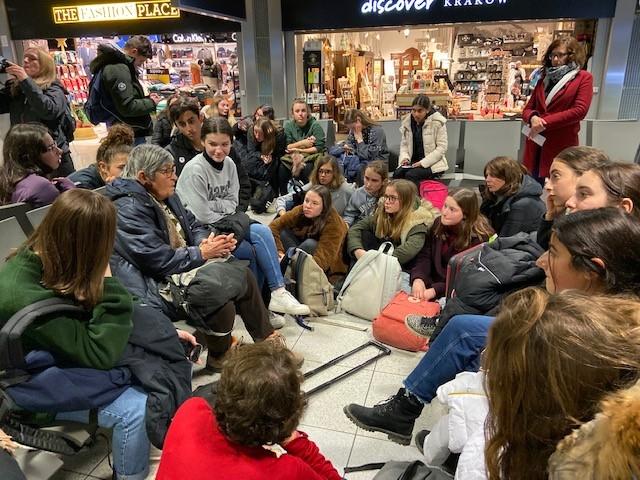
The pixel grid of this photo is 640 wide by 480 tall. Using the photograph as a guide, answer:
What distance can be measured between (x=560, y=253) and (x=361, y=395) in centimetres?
138

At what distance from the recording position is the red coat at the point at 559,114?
13.1 ft

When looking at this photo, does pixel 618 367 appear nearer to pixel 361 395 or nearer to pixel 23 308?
pixel 23 308

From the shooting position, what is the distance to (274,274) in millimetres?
3279

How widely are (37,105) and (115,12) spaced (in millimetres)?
3945

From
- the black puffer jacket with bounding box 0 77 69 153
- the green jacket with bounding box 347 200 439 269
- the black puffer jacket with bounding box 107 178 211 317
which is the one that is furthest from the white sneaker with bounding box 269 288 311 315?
the black puffer jacket with bounding box 0 77 69 153

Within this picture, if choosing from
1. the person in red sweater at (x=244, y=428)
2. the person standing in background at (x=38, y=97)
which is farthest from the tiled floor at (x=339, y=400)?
the person standing in background at (x=38, y=97)

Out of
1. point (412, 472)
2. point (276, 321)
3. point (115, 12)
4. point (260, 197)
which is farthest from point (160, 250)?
point (115, 12)

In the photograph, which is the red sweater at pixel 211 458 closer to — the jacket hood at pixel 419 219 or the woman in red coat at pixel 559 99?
the jacket hood at pixel 419 219

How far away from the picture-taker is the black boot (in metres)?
2.12

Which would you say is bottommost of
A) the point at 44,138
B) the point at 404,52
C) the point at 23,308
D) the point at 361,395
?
the point at 361,395

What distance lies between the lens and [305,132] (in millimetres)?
6133

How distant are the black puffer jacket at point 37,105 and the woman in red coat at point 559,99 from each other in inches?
153

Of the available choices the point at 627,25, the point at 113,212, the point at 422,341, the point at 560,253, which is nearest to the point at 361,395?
the point at 422,341

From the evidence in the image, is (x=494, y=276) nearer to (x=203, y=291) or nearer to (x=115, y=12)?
(x=203, y=291)
